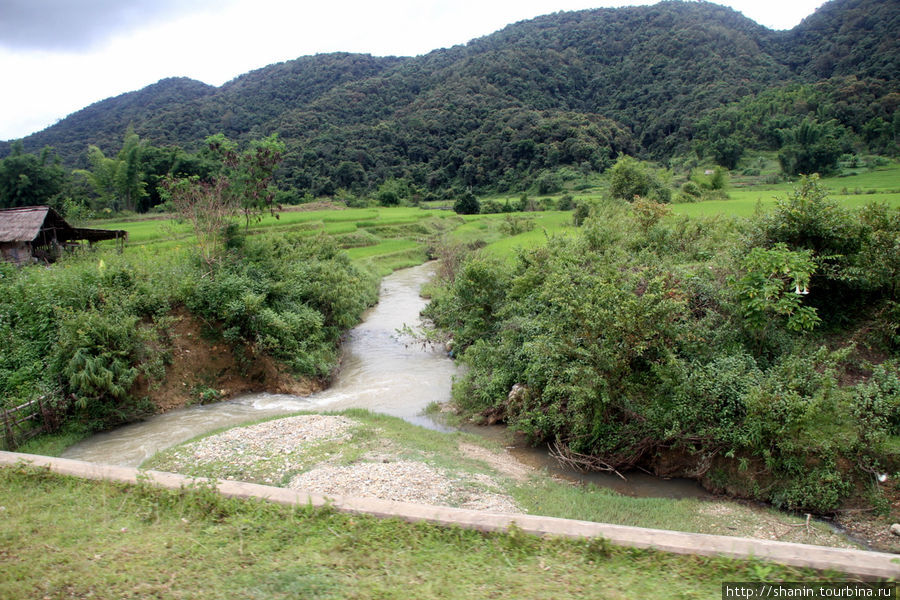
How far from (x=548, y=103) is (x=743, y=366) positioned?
286 feet

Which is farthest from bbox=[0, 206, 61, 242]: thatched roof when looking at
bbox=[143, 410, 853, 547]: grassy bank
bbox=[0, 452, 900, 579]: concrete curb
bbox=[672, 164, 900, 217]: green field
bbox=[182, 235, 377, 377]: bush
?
bbox=[672, 164, 900, 217]: green field

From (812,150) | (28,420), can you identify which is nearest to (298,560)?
(28,420)

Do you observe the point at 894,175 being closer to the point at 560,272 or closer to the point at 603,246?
the point at 603,246

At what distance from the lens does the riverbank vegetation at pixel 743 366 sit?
8.78m

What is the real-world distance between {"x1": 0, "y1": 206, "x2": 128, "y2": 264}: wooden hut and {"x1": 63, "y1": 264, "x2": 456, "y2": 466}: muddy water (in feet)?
40.2

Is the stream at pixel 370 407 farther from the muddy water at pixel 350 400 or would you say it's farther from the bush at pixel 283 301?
the bush at pixel 283 301

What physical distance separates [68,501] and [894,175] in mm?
46095

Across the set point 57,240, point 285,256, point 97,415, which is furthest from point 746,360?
point 57,240

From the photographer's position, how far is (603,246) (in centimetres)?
1711

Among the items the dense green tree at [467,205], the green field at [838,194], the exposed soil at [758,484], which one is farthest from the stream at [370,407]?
the dense green tree at [467,205]

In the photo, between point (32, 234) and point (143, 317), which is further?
point (32, 234)

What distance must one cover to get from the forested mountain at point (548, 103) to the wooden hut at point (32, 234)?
4177cm

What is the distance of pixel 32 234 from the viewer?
20.5 meters

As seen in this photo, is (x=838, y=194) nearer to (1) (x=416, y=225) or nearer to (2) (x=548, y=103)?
(1) (x=416, y=225)
